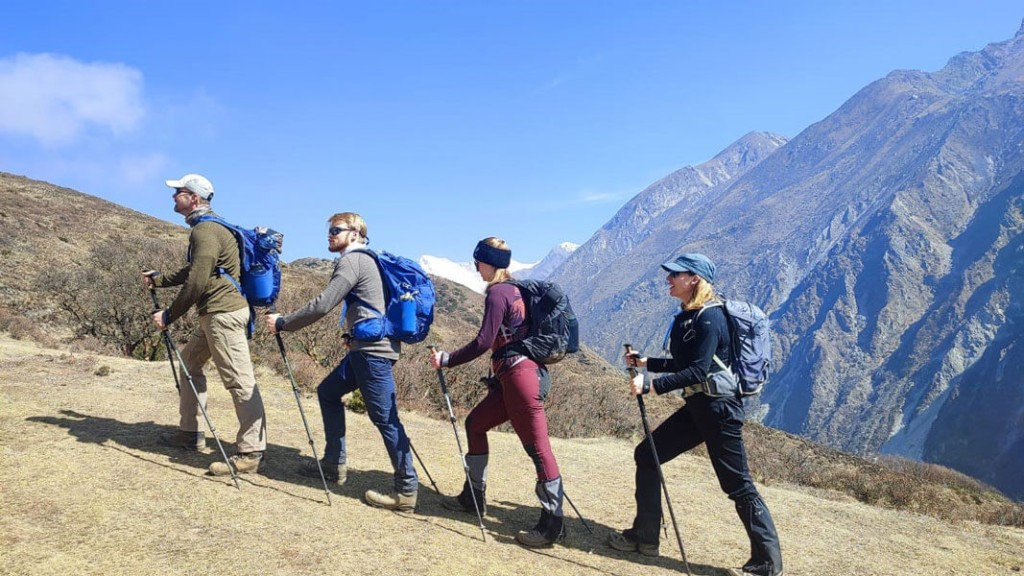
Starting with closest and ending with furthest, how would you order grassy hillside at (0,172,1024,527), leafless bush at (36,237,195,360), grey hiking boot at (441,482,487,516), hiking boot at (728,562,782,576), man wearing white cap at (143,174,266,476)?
hiking boot at (728,562,782,576) < man wearing white cap at (143,174,266,476) < grey hiking boot at (441,482,487,516) < grassy hillside at (0,172,1024,527) < leafless bush at (36,237,195,360)

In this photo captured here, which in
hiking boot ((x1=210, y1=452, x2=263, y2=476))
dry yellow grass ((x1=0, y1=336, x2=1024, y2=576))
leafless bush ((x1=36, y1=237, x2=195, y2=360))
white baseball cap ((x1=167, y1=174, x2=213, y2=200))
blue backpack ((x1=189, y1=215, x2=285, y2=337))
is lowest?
dry yellow grass ((x1=0, y1=336, x2=1024, y2=576))

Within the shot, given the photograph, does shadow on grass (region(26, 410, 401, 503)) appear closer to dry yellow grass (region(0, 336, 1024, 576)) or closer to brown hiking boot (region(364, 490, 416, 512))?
dry yellow grass (region(0, 336, 1024, 576))

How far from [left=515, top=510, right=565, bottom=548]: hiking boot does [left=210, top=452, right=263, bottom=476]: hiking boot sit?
8.39 feet

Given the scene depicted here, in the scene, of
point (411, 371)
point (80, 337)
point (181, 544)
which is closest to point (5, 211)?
point (80, 337)

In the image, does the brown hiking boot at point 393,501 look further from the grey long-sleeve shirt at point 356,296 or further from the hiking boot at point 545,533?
the grey long-sleeve shirt at point 356,296

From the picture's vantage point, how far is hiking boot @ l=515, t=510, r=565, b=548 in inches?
205

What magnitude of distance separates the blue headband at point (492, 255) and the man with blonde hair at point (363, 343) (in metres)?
0.88

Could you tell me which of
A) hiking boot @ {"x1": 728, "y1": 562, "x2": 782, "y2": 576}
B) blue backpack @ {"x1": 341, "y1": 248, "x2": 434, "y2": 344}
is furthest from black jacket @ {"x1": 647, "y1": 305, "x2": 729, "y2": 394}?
blue backpack @ {"x1": 341, "y1": 248, "x2": 434, "y2": 344}

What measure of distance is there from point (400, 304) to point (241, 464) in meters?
2.16

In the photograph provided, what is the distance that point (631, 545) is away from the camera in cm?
541

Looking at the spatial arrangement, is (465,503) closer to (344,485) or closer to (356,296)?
(344,485)

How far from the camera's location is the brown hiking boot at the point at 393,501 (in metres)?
5.58

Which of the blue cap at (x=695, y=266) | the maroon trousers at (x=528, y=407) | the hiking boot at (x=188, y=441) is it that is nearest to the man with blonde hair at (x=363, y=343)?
the maroon trousers at (x=528, y=407)

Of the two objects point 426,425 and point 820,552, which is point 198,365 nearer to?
point 426,425
